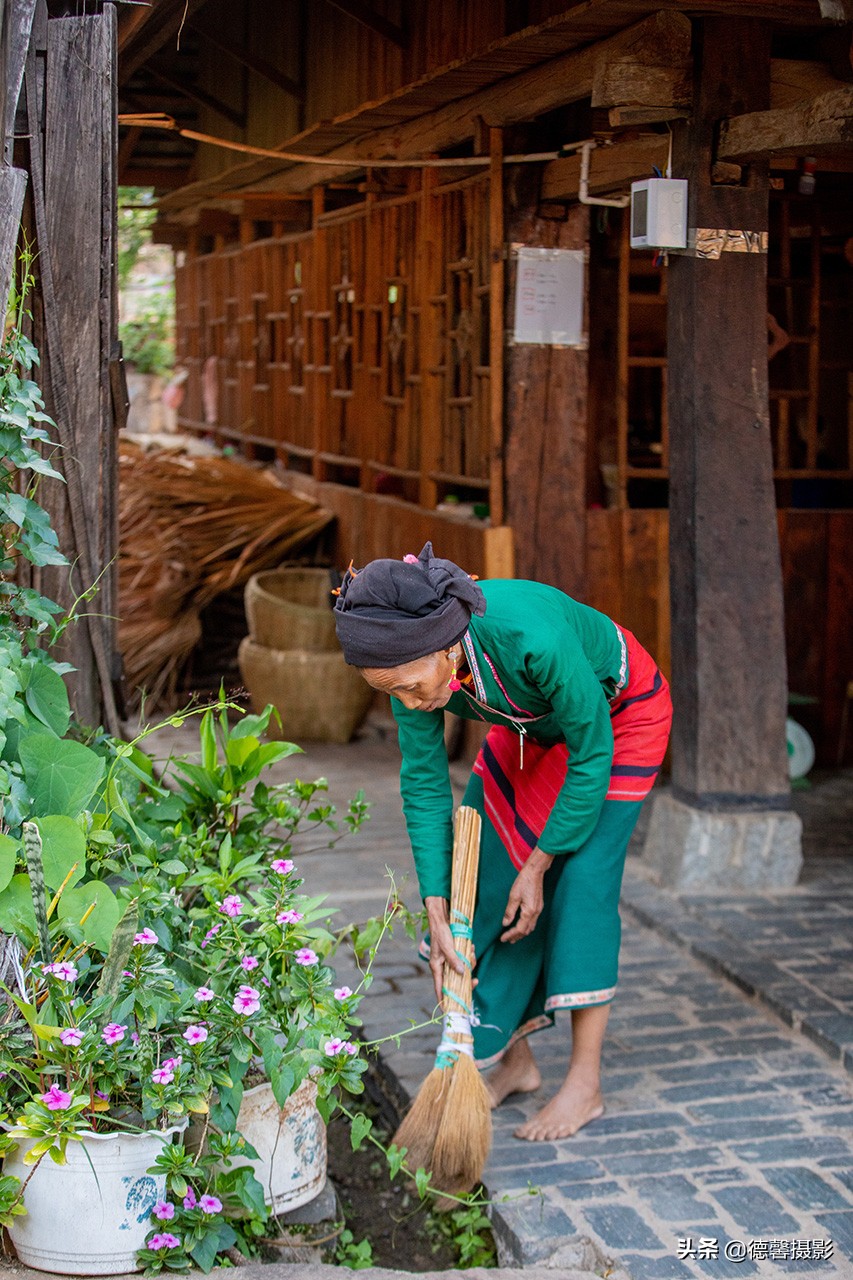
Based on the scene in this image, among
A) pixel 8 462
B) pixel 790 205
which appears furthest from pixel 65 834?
pixel 790 205

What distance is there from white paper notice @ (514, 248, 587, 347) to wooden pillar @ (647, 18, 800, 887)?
1.38m

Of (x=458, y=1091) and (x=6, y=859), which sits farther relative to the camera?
(x=458, y=1091)

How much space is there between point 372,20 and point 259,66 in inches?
72.1

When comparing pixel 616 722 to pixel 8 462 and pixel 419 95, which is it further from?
pixel 419 95

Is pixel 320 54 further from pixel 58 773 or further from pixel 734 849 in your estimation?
pixel 58 773

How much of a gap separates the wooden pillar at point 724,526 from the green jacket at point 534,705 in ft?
6.45

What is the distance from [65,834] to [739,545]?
3330 millimetres

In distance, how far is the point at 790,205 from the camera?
24.7 feet

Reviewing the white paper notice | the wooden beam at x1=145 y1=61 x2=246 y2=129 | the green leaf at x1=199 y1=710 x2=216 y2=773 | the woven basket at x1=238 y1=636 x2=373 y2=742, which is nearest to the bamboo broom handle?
the green leaf at x1=199 y1=710 x2=216 y2=773

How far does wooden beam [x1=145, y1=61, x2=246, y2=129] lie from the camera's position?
10.6 m

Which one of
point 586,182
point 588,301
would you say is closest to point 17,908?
point 586,182

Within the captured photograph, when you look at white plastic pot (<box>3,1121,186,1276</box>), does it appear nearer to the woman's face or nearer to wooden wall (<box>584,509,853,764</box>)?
the woman's face

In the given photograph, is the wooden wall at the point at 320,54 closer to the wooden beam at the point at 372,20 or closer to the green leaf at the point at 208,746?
the wooden beam at the point at 372,20

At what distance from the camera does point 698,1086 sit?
4180 mm
